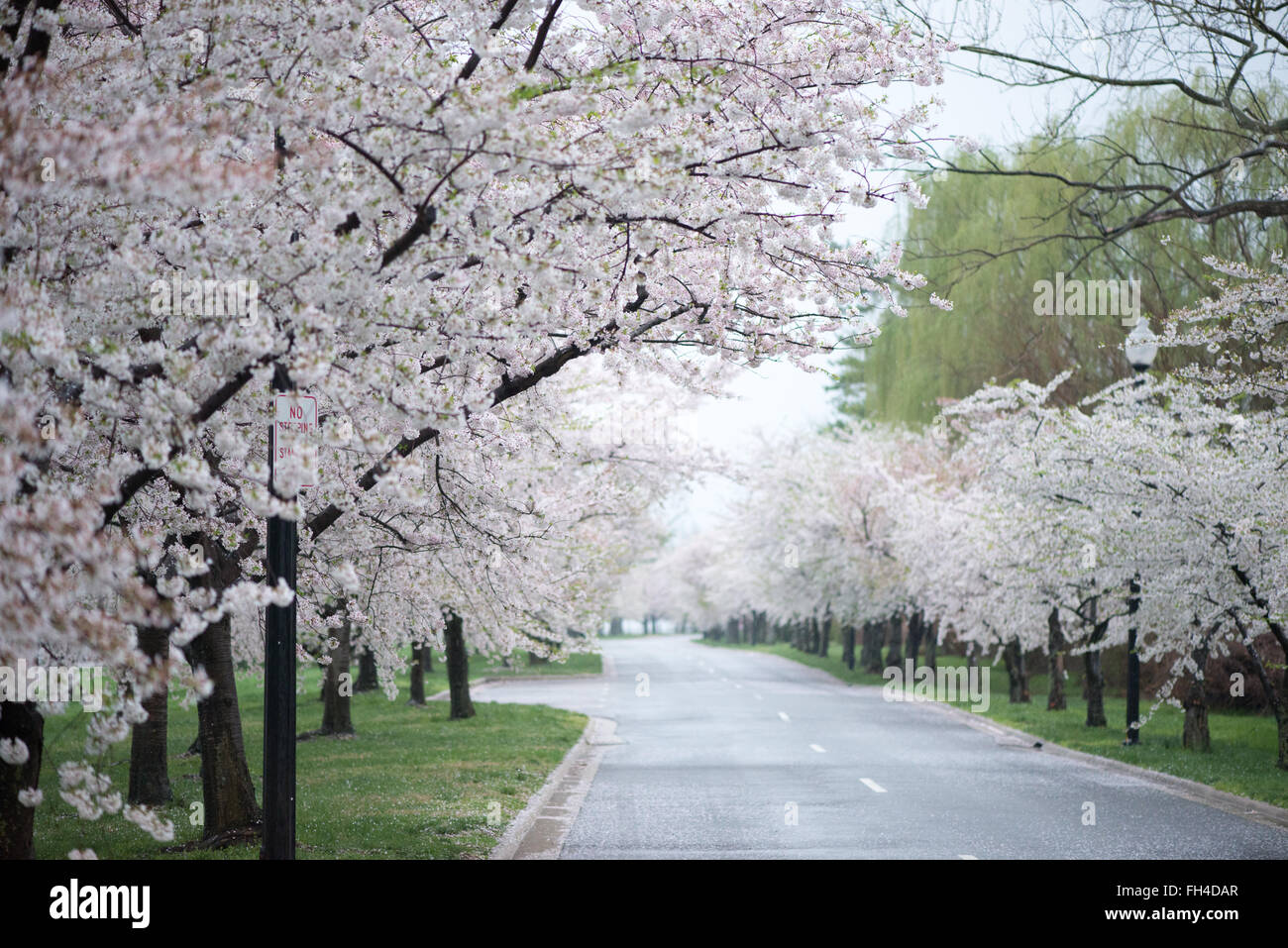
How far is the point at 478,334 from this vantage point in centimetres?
741

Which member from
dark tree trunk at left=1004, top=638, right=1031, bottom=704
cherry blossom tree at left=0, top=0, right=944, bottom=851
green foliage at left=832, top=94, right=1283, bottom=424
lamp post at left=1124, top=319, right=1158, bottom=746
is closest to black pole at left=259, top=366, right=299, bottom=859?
cherry blossom tree at left=0, top=0, right=944, bottom=851

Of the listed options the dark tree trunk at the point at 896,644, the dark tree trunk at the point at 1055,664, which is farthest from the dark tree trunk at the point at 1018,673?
the dark tree trunk at the point at 896,644

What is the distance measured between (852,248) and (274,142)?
15.4ft

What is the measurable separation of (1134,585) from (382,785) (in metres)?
12.9

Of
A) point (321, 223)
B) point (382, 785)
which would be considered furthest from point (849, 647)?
point (321, 223)

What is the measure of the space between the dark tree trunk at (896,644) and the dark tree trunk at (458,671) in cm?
2413

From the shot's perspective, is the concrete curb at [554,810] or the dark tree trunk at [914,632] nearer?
the concrete curb at [554,810]

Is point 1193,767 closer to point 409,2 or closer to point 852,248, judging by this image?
point 852,248

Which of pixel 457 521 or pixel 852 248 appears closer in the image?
pixel 852 248

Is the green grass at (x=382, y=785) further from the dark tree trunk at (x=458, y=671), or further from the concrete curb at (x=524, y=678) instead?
the concrete curb at (x=524, y=678)

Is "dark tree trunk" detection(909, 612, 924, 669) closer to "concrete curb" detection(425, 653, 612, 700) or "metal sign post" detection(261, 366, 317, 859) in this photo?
"concrete curb" detection(425, 653, 612, 700)

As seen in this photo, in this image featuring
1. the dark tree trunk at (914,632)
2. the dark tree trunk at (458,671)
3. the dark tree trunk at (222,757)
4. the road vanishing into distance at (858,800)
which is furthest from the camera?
the dark tree trunk at (914,632)

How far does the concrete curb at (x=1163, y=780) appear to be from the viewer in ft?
46.4
